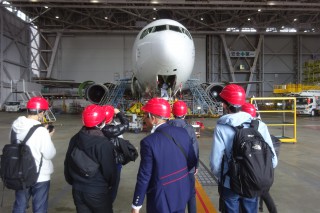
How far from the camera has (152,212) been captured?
2.43 metres

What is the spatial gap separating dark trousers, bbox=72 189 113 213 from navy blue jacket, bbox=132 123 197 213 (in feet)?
1.18

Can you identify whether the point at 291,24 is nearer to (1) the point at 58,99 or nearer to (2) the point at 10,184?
(1) the point at 58,99

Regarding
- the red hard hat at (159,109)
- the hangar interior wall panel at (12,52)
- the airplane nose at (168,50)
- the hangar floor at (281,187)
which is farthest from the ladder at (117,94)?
the hangar interior wall panel at (12,52)

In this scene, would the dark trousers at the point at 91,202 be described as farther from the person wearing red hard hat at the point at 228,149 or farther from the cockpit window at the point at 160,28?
the cockpit window at the point at 160,28

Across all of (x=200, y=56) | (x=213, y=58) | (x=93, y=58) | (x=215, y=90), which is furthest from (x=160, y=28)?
(x=213, y=58)

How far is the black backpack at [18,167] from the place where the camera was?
284 centimetres

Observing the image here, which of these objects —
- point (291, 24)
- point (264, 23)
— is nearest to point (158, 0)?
point (264, 23)

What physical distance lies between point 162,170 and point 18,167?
4.87ft

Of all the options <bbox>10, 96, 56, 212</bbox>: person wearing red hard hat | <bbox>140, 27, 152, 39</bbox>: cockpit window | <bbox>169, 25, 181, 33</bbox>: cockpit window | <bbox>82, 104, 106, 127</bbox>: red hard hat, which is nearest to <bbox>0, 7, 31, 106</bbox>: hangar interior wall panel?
<bbox>140, 27, 152, 39</bbox>: cockpit window

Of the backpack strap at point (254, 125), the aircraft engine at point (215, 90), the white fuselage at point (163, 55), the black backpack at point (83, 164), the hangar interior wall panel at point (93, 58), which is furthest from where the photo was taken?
the hangar interior wall panel at point (93, 58)

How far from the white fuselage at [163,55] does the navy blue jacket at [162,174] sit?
721cm

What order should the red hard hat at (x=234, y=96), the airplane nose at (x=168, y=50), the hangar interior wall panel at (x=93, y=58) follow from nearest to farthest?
the red hard hat at (x=234, y=96), the airplane nose at (x=168, y=50), the hangar interior wall panel at (x=93, y=58)

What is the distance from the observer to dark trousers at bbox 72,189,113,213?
256 cm

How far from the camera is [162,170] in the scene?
95.9 inches
